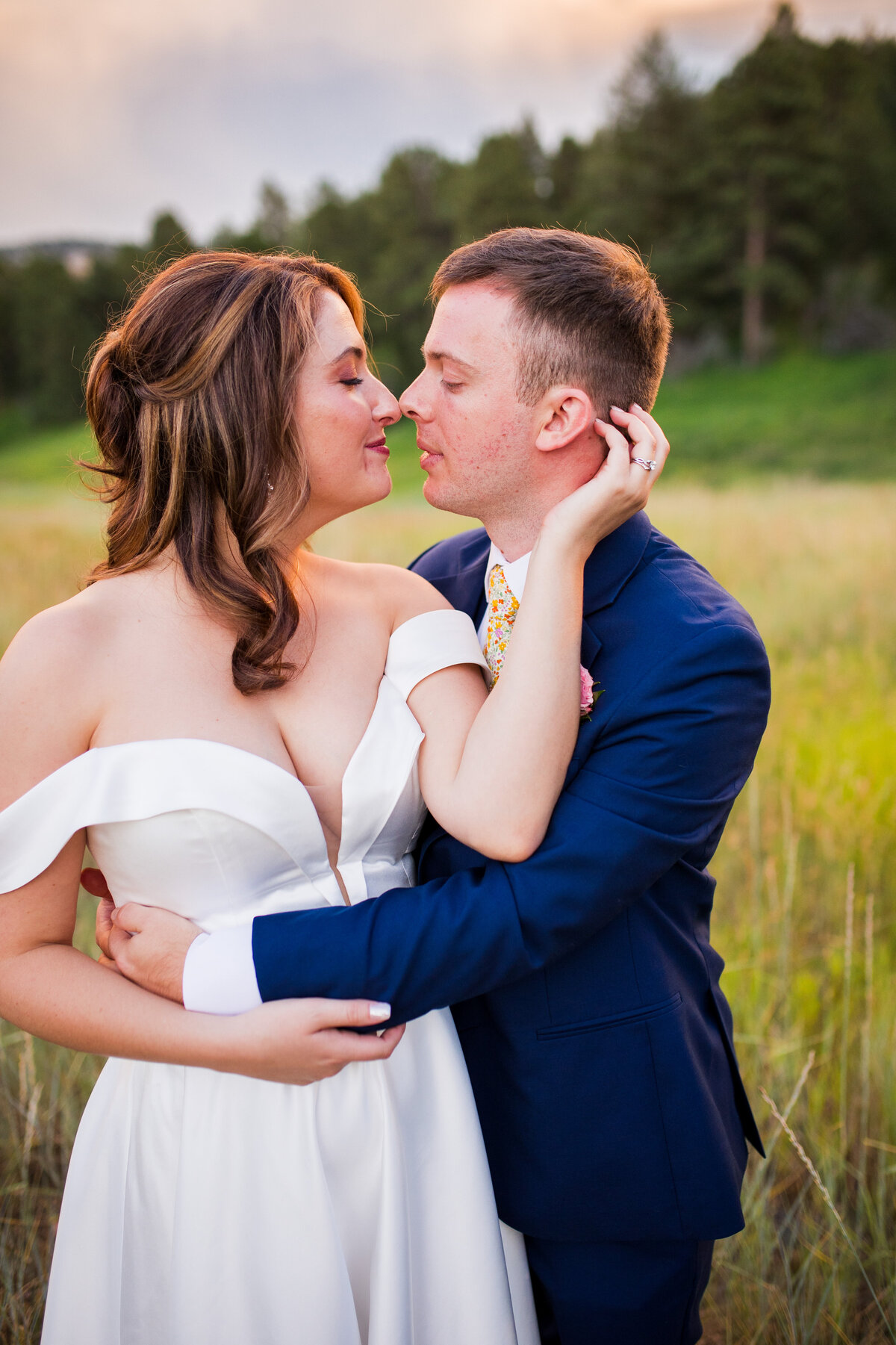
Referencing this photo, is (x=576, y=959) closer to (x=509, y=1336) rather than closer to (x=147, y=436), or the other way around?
(x=509, y=1336)

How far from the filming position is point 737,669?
1.84m

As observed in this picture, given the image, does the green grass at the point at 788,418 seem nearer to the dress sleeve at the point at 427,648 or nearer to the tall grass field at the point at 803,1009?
the tall grass field at the point at 803,1009

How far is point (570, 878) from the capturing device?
1.71 metres

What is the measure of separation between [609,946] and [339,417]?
1.27 m

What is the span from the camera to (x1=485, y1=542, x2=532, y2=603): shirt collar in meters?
2.24

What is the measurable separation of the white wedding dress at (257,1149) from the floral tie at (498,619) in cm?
31

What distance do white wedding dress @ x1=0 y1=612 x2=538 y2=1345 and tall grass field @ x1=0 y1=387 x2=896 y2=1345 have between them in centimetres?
18

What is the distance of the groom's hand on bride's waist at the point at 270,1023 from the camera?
1.64 metres

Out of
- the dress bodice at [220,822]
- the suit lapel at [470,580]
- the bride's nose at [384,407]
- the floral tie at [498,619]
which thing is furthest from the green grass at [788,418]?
the dress bodice at [220,822]

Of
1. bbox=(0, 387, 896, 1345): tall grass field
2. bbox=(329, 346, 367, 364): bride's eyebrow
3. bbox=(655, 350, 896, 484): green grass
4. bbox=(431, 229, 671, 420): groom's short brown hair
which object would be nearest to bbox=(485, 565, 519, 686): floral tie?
bbox=(431, 229, 671, 420): groom's short brown hair

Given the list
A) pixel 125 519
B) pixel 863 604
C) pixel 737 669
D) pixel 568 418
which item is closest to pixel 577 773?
pixel 737 669

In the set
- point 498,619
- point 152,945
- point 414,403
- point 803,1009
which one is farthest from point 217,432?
point 803,1009

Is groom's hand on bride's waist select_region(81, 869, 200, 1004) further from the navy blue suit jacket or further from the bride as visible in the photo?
the navy blue suit jacket

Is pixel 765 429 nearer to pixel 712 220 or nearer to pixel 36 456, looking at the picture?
pixel 712 220
